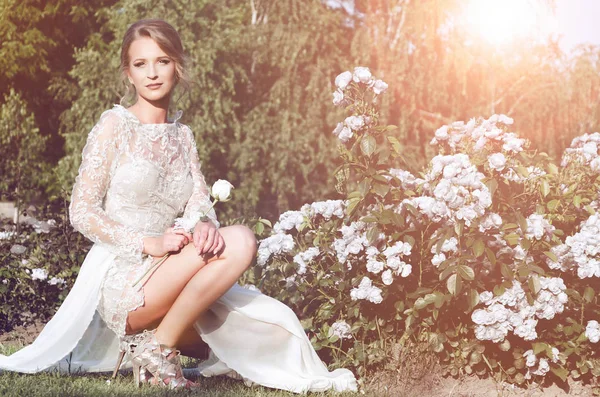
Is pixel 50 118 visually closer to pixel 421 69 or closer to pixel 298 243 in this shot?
pixel 421 69

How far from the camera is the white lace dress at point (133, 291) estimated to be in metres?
3.48

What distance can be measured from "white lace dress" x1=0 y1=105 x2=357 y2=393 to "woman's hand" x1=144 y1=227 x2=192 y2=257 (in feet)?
0.13

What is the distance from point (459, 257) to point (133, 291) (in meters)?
1.44

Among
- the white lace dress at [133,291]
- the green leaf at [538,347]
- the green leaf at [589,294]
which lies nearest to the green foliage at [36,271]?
the white lace dress at [133,291]

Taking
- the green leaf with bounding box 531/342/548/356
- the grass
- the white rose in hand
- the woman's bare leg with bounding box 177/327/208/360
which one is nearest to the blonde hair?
the white rose in hand

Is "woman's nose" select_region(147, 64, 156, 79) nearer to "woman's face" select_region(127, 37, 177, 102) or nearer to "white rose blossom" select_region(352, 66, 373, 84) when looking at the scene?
"woman's face" select_region(127, 37, 177, 102)

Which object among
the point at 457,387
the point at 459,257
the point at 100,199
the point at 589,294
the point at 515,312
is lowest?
the point at 457,387

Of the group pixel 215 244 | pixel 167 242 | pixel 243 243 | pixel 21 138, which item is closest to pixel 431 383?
pixel 243 243

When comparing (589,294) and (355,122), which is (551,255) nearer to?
(589,294)

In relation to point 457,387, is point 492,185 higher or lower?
higher

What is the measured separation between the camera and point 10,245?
5.81 metres

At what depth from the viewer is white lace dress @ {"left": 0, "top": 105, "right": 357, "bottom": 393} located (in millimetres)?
3477

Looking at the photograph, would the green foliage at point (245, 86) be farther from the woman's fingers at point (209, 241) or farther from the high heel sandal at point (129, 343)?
the woman's fingers at point (209, 241)

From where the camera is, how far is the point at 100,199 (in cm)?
353
